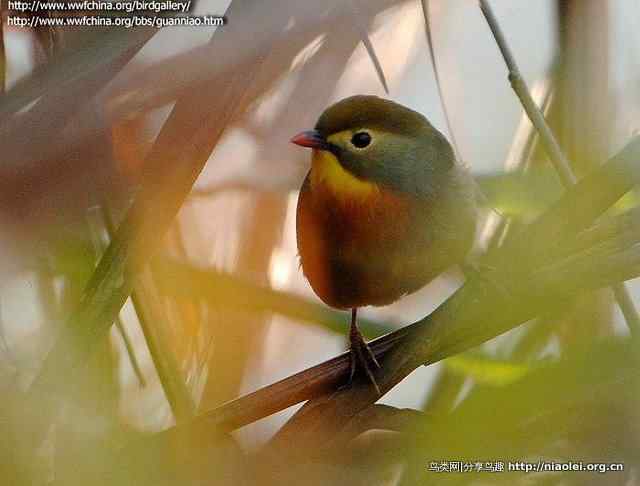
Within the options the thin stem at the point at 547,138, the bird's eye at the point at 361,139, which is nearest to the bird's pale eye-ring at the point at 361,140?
the bird's eye at the point at 361,139

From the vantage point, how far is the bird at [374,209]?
66 cm

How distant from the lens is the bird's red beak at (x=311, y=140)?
648 millimetres

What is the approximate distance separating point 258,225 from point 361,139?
121 mm

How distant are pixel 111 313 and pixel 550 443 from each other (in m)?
0.39

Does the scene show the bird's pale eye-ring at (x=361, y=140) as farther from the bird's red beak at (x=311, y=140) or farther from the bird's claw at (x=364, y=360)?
the bird's claw at (x=364, y=360)

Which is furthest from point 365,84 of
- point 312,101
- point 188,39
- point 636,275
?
point 636,275

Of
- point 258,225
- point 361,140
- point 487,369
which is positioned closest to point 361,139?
point 361,140

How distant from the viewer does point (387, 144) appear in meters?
0.67

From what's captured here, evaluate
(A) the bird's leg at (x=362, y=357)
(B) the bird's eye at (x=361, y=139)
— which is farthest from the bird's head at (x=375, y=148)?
(A) the bird's leg at (x=362, y=357)

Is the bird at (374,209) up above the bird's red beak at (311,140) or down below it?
below

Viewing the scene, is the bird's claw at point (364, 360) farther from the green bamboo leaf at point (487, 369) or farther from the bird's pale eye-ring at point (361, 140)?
the bird's pale eye-ring at point (361, 140)

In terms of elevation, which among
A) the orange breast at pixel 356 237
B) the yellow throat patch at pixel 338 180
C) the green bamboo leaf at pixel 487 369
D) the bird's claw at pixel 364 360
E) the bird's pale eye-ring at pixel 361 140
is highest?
the bird's pale eye-ring at pixel 361 140

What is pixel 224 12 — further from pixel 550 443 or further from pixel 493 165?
pixel 550 443

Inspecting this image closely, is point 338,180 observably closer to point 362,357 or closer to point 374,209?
point 374,209
